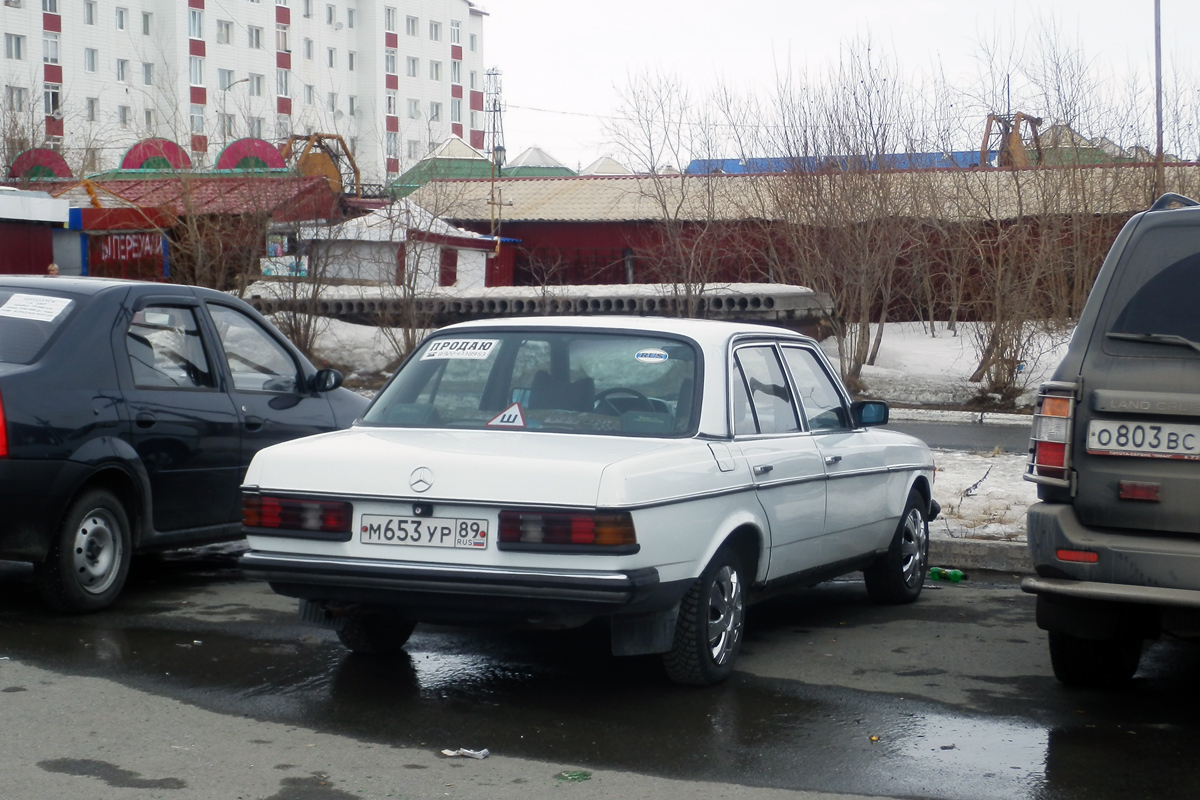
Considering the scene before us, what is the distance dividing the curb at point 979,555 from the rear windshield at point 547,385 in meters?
3.56

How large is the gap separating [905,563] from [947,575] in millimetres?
1015

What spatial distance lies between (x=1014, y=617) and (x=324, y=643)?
11.4ft

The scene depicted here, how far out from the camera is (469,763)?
452 cm

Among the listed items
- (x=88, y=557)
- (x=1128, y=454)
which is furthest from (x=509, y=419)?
(x=88, y=557)

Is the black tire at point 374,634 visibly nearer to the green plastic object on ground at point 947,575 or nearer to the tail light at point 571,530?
the tail light at point 571,530

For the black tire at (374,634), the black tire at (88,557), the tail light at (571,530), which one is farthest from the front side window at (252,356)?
the tail light at (571,530)

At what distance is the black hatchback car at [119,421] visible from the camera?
20.9 ft

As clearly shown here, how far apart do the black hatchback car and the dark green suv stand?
4327mm

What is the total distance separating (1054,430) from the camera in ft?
16.0

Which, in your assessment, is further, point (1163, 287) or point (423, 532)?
point (423, 532)

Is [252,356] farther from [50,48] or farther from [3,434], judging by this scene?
[50,48]

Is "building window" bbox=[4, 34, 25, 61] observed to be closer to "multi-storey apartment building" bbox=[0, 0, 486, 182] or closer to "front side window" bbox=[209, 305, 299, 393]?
"multi-storey apartment building" bbox=[0, 0, 486, 182]

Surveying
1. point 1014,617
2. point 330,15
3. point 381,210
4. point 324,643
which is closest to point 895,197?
point 381,210

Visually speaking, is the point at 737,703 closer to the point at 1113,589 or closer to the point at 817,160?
the point at 1113,589
